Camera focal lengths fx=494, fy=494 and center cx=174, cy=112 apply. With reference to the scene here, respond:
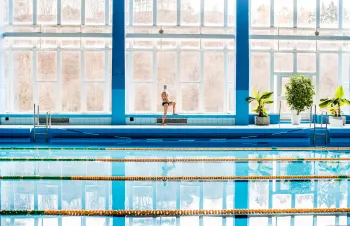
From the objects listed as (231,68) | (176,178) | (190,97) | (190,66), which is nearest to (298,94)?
(231,68)

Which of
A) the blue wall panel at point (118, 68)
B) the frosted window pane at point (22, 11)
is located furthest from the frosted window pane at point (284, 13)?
the frosted window pane at point (22, 11)

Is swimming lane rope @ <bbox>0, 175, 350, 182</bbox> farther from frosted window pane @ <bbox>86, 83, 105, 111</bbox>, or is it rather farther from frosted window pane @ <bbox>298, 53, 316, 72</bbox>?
frosted window pane @ <bbox>298, 53, 316, 72</bbox>

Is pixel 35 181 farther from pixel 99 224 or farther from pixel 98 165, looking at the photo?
pixel 99 224

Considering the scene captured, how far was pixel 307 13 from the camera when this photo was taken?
15477 mm

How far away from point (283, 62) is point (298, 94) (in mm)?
1963

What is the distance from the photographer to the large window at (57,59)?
1494cm

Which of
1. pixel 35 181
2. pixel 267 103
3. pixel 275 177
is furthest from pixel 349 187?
pixel 267 103

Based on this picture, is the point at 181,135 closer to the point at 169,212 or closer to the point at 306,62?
the point at 306,62

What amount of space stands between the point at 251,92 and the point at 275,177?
26.4ft

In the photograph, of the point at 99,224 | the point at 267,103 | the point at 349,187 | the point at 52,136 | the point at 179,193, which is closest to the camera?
the point at 99,224

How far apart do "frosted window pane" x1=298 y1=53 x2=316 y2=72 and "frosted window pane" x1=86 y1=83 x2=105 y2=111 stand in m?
6.22

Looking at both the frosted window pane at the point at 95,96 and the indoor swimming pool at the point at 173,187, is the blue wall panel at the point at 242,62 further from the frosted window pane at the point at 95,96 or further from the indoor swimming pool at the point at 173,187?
the indoor swimming pool at the point at 173,187

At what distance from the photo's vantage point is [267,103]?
46.4 feet

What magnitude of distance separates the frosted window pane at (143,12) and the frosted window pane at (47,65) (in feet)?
8.99
